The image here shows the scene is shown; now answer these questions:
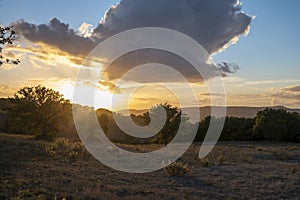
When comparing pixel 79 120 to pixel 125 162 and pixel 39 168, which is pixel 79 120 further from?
pixel 39 168

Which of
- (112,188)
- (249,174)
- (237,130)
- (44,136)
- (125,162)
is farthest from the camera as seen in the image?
(237,130)

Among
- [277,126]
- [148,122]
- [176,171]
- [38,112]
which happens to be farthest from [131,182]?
[277,126]

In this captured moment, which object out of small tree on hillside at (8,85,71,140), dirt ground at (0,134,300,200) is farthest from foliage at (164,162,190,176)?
small tree on hillside at (8,85,71,140)

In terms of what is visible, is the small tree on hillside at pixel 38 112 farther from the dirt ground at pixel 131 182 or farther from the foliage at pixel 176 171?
the foliage at pixel 176 171

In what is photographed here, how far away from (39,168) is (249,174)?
39.2 ft

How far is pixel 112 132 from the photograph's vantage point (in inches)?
3063

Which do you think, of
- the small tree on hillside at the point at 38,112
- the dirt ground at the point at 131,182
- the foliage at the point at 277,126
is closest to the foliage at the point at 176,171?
the dirt ground at the point at 131,182

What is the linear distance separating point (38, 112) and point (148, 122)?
16.0 meters

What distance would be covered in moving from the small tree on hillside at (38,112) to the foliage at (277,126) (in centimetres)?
3802

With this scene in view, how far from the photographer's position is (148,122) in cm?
4866

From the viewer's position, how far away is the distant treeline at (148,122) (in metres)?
40.9

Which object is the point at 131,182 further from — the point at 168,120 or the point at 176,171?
the point at 168,120

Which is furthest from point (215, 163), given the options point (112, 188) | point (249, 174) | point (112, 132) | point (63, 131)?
point (112, 132)

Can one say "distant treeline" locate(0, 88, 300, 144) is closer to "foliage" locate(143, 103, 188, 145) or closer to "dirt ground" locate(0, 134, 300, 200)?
"foliage" locate(143, 103, 188, 145)
